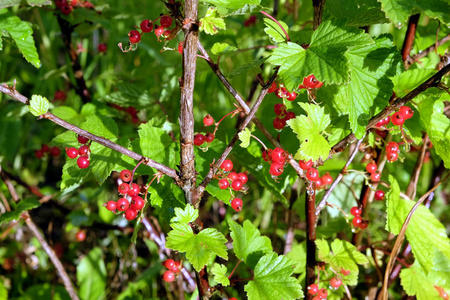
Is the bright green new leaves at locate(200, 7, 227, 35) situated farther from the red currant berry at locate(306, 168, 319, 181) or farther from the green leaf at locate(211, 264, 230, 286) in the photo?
the green leaf at locate(211, 264, 230, 286)

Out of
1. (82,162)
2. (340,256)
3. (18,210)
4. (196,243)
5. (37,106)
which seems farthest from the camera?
(18,210)

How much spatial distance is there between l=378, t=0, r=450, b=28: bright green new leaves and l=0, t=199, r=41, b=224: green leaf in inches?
53.8

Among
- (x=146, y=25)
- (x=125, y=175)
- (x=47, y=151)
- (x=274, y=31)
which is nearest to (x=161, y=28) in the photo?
(x=146, y=25)

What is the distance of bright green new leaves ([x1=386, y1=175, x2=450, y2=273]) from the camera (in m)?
1.19

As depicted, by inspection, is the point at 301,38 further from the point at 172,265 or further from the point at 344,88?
the point at 172,265

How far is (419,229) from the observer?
123 cm

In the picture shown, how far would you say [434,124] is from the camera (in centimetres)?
121

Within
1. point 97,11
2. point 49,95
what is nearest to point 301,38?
point 97,11

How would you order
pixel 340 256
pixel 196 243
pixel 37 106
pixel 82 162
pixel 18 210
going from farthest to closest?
1. pixel 18 210
2. pixel 340 256
3. pixel 82 162
4. pixel 196 243
5. pixel 37 106

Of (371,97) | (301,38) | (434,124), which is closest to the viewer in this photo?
(371,97)

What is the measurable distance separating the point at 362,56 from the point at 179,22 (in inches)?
19.1

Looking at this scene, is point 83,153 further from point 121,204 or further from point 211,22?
point 211,22

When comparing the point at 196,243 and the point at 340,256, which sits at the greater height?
the point at 196,243

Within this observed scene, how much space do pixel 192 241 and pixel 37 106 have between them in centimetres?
46
